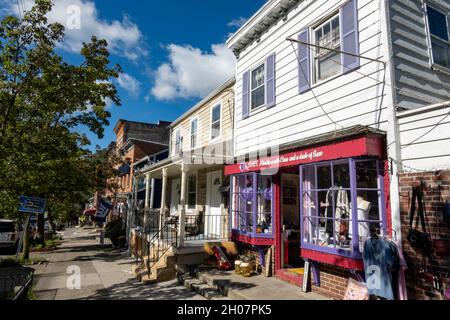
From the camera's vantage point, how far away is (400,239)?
16.0ft

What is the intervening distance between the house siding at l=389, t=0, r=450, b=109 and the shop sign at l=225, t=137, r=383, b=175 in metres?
1.02

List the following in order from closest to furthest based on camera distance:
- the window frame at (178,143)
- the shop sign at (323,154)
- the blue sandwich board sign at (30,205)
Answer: the shop sign at (323,154), the blue sandwich board sign at (30,205), the window frame at (178,143)

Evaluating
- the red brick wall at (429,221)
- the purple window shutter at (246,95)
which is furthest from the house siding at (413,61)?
the purple window shutter at (246,95)

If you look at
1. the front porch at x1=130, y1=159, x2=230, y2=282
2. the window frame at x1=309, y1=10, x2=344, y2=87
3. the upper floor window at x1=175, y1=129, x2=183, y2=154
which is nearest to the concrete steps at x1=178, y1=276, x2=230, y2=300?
the front porch at x1=130, y1=159, x2=230, y2=282

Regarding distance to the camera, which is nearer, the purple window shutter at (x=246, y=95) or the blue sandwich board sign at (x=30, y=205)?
the purple window shutter at (x=246, y=95)

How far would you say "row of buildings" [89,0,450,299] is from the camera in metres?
4.94

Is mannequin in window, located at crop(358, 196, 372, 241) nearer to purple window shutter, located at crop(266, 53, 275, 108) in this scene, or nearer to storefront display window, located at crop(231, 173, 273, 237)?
storefront display window, located at crop(231, 173, 273, 237)

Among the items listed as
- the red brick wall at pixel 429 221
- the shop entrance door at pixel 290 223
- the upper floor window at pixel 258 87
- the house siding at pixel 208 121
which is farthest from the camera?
the house siding at pixel 208 121

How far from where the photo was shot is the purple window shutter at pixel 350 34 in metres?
6.10

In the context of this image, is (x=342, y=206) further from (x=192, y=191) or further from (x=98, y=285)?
(x=192, y=191)

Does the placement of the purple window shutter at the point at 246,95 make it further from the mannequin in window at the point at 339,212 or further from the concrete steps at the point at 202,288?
the concrete steps at the point at 202,288

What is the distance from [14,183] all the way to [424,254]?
1098 cm

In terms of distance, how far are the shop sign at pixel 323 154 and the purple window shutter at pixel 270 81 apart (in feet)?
6.12

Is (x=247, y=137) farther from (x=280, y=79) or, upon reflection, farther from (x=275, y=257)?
(x=275, y=257)
